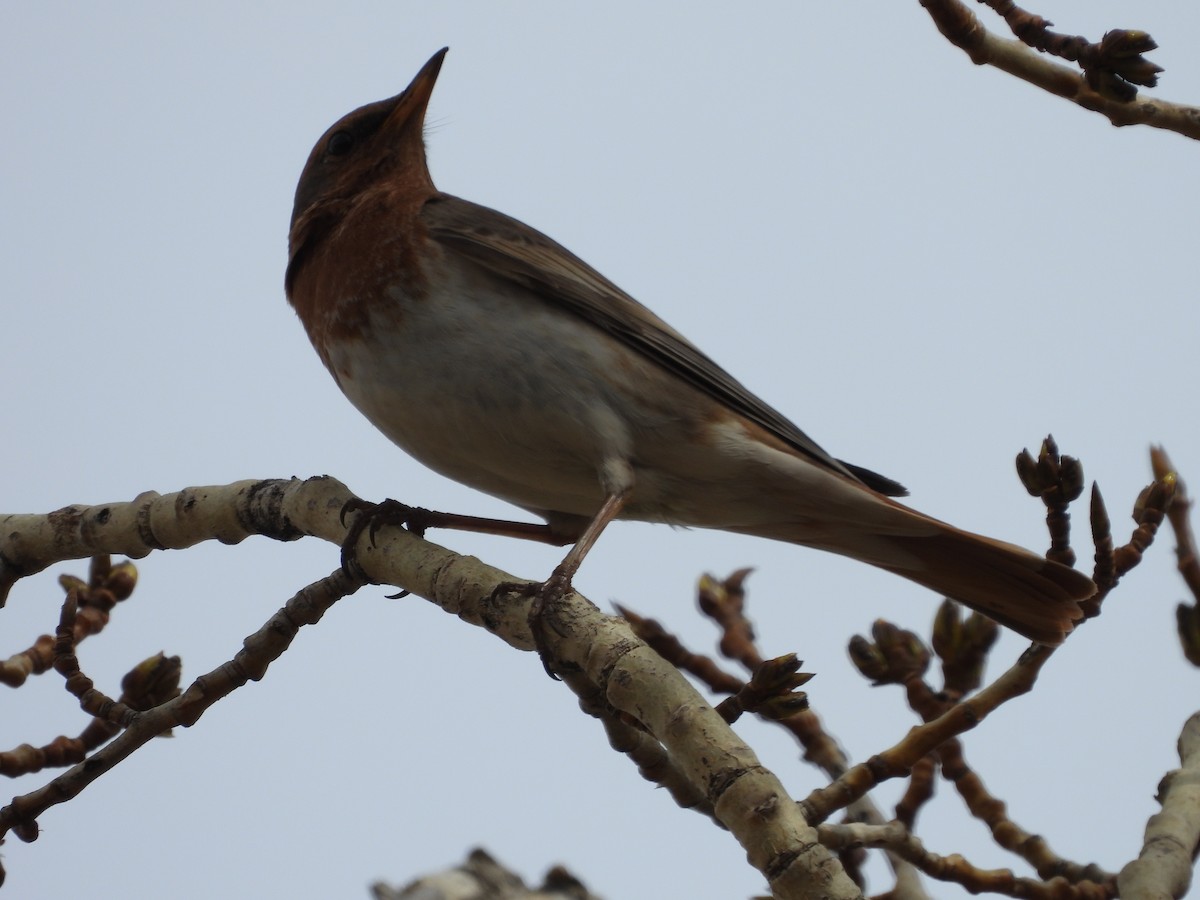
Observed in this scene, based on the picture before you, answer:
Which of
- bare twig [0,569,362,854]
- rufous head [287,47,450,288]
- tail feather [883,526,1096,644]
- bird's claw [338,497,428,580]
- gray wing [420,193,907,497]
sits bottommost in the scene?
bare twig [0,569,362,854]

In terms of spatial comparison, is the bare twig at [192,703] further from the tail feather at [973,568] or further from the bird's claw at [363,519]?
the tail feather at [973,568]

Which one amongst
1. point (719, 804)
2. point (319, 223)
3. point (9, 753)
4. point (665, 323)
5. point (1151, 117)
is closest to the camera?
point (719, 804)

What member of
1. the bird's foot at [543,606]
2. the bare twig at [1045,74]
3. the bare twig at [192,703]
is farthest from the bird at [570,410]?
the bare twig at [1045,74]

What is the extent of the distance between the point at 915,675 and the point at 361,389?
7.07ft

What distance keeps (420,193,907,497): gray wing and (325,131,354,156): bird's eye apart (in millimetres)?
1106

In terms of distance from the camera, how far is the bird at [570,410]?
4.59m

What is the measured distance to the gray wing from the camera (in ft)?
16.1

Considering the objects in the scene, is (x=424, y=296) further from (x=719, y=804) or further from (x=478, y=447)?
(x=719, y=804)

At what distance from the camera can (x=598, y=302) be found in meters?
4.98

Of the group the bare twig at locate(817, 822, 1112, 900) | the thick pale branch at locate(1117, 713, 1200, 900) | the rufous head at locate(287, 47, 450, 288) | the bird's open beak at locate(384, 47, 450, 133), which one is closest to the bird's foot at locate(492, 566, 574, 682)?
the bare twig at locate(817, 822, 1112, 900)

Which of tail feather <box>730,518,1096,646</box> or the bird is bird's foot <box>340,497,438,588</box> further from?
tail feather <box>730,518,1096,646</box>

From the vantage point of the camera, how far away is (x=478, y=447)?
15.4 ft

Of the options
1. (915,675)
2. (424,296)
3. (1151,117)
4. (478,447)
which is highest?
(1151,117)

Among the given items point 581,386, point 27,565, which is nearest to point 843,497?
point 581,386
